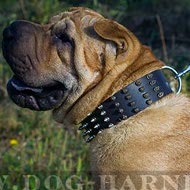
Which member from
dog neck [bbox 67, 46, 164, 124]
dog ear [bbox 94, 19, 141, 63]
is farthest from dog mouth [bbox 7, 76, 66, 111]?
dog ear [bbox 94, 19, 141, 63]

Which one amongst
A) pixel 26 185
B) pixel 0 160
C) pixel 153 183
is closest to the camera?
pixel 153 183

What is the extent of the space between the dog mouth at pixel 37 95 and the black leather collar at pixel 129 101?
0.25 metres

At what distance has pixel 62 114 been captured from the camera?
427cm

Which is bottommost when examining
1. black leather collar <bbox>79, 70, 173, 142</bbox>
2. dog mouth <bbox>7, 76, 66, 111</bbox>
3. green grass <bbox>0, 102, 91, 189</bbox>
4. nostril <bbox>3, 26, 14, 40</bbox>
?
green grass <bbox>0, 102, 91, 189</bbox>

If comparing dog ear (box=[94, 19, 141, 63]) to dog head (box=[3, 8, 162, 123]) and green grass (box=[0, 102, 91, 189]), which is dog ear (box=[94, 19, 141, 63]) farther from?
green grass (box=[0, 102, 91, 189])

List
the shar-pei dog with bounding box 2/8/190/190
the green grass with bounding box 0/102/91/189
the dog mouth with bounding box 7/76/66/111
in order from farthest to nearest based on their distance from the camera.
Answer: the green grass with bounding box 0/102/91/189 → the dog mouth with bounding box 7/76/66/111 → the shar-pei dog with bounding box 2/8/190/190

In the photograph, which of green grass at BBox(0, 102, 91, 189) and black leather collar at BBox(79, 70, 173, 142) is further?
green grass at BBox(0, 102, 91, 189)

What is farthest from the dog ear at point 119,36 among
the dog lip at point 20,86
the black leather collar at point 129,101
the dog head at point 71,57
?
the dog lip at point 20,86

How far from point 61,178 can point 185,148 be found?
1.72m

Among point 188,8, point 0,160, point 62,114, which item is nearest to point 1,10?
point 188,8

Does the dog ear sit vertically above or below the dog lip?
above

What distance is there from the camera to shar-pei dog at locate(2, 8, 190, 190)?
3943 mm

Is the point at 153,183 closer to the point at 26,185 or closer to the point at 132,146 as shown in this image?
the point at 132,146

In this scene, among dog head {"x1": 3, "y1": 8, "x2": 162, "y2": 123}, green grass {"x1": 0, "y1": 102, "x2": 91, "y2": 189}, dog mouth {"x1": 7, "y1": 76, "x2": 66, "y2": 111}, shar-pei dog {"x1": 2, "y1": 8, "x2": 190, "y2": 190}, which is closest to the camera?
shar-pei dog {"x1": 2, "y1": 8, "x2": 190, "y2": 190}
